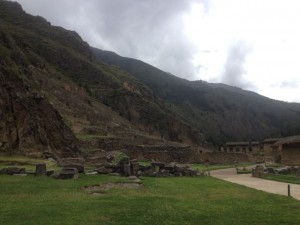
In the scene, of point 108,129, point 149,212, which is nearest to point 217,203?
point 149,212

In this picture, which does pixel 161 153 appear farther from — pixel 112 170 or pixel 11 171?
pixel 11 171

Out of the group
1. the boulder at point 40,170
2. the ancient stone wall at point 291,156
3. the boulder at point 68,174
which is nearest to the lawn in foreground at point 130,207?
the boulder at point 68,174

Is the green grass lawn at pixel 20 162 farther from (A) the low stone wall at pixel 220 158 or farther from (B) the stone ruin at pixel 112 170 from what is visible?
(A) the low stone wall at pixel 220 158

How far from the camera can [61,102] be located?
77.6m

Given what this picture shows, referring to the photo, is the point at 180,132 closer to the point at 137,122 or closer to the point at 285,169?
the point at 137,122

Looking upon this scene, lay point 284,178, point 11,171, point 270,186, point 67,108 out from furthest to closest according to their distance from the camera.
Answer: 1. point 67,108
2. point 284,178
3. point 270,186
4. point 11,171

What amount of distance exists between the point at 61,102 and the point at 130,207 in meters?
65.5

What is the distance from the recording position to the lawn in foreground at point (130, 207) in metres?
12.5

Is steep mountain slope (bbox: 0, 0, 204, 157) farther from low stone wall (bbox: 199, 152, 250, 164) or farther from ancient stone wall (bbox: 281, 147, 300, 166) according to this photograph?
ancient stone wall (bbox: 281, 147, 300, 166)

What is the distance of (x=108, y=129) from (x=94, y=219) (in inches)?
2415

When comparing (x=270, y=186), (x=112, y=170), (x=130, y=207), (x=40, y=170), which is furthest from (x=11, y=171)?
(x=270, y=186)

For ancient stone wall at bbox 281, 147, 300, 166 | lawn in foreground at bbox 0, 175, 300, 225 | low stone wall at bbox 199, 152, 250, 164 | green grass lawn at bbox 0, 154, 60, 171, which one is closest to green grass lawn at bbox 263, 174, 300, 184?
ancient stone wall at bbox 281, 147, 300, 166

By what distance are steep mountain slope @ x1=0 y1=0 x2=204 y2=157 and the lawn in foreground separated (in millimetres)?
15114

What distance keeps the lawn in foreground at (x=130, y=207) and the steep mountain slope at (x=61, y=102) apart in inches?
595
